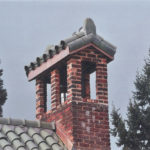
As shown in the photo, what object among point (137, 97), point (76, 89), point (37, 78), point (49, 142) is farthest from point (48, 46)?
point (137, 97)

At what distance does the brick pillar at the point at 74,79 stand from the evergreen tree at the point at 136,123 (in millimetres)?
10982

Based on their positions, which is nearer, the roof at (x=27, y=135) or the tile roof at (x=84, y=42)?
the roof at (x=27, y=135)

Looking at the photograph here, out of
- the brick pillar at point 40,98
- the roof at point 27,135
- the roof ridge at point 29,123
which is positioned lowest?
the roof at point 27,135

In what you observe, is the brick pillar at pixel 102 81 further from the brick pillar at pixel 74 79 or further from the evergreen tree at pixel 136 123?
the evergreen tree at pixel 136 123

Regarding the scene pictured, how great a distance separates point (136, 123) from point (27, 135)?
12.2m

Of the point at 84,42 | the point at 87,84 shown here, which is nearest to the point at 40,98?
the point at 87,84

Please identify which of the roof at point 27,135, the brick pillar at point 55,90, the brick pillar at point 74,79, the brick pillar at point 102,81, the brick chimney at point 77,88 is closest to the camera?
the roof at point 27,135

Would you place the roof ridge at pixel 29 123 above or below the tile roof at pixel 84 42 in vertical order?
below

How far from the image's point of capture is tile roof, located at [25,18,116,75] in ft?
38.3

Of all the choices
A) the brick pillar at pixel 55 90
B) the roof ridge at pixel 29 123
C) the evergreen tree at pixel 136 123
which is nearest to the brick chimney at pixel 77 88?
the brick pillar at pixel 55 90

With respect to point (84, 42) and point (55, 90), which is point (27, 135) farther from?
point (84, 42)

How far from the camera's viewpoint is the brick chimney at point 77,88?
1122cm

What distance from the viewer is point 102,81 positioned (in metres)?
11.9

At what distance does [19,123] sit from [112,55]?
239cm
